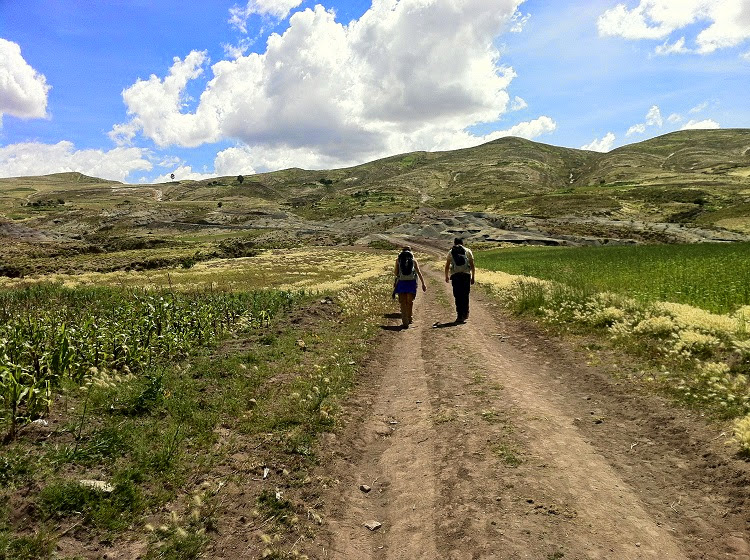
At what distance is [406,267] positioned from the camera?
1666 cm

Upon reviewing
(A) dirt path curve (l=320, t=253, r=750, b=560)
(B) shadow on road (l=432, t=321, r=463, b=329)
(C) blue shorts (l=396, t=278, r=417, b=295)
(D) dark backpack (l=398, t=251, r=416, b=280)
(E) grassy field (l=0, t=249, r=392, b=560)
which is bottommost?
(B) shadow on road (l=432, t=321, r=463, b=329)

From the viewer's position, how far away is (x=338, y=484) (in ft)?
19.6

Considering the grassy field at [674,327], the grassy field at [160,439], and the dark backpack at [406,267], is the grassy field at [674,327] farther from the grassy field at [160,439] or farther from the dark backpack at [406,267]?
the grassy field at [160,439]

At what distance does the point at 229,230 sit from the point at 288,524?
5524 inches

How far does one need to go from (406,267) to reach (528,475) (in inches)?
450

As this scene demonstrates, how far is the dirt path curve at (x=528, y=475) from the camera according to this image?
4539 mm

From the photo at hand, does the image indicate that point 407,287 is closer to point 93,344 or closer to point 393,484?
point 93,344

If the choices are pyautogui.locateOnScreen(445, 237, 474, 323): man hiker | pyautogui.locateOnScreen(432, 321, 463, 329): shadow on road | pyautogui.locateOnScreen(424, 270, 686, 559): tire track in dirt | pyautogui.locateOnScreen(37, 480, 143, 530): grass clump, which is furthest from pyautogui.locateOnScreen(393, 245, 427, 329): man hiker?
pyautogui.locateOnScreen(37, 480, 143, 530): grass clump

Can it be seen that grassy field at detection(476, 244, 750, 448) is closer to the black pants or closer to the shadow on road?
the black pants

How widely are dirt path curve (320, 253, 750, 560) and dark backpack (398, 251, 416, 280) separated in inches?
276

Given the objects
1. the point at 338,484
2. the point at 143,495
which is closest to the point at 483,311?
the point at 338,484

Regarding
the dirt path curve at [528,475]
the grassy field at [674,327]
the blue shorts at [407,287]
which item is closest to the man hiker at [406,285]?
the blue shorts at [407,287]

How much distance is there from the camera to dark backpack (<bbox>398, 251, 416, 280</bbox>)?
16.5 m

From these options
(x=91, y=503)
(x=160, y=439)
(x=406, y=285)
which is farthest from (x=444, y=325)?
(x=91, y=503)
